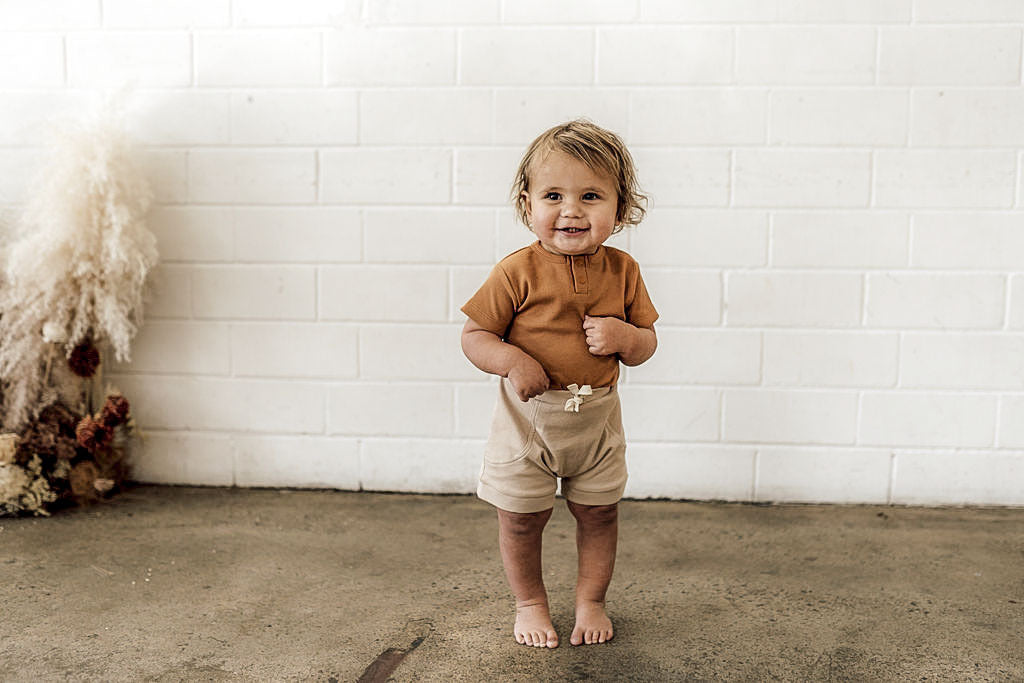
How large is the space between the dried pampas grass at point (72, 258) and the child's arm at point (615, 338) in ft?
4.98

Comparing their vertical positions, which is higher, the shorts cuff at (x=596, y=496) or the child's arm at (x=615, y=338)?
the child's arm at (x=615, y=338)

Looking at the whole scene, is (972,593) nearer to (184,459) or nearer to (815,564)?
(815,564)

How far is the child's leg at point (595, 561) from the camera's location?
2.01 metres

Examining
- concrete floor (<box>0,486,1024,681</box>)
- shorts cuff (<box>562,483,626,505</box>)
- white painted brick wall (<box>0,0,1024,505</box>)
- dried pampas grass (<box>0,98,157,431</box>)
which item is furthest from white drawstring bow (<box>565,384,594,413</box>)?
dried pampas grass (<box>0,98,157,431</box>)

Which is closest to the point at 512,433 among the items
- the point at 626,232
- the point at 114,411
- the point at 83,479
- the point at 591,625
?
the point at 591,625

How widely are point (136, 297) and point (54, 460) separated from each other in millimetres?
520

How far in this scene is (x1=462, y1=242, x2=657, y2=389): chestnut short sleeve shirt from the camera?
1898 millimetres

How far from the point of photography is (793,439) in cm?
288

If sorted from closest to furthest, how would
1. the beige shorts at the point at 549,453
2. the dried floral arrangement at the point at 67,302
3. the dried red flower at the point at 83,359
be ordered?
the beige shorts at the point at 549,453 < the dried floral arrangement at the point at 67,302 < the dried red flower at the point at 83,359

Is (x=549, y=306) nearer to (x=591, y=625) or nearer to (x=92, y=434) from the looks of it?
(x=591, y=625)

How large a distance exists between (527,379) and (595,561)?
0.48m

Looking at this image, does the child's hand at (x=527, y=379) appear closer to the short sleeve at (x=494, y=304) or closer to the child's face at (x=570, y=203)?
the short sleeve at (x=494, y=304)

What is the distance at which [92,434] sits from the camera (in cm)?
275

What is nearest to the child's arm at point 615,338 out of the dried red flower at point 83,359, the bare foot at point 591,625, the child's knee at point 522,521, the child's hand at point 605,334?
the child's hand at point 605,334
